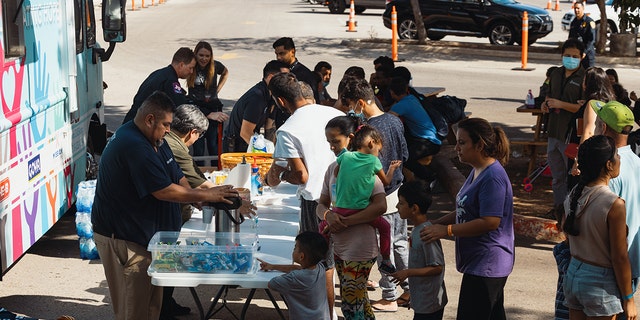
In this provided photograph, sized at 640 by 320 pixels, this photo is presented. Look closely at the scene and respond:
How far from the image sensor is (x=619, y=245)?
5.43 meters

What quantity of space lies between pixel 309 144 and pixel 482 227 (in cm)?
184

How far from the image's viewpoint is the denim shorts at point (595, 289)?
557cm

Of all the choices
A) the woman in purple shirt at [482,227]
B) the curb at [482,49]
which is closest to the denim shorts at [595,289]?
the woman in purple shirt at [482,227]

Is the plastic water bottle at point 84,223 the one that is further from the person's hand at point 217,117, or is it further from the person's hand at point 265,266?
the person's hand at point 265,266

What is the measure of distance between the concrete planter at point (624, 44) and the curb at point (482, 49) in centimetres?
26

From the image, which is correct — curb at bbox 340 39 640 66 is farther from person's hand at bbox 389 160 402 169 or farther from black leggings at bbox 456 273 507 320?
black leggings at bbox 456 273 507 320

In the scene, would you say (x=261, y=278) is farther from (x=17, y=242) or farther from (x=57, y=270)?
(x=57, y=270)

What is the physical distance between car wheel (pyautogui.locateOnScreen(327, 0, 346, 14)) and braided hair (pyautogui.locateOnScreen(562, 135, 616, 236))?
35.9 meters

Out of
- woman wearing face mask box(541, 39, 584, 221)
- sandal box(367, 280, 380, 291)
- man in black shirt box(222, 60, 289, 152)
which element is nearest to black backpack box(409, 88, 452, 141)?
woman wearing face mask box(541, 39, 584, 221)

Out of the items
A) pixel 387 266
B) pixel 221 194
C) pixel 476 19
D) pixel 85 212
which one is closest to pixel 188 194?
pixel 221 194

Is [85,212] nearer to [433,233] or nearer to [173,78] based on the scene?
[173,78]

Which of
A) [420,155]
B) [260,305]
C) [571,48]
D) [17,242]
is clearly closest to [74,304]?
[17,242]

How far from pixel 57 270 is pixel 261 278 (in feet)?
12.0

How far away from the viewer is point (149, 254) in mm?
6625
